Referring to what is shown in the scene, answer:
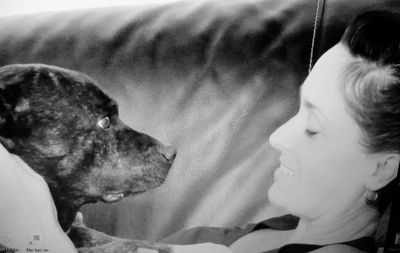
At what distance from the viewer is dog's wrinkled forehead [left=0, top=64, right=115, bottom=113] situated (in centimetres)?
177

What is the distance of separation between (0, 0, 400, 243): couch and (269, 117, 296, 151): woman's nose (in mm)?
22

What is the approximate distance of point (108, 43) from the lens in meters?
1.84

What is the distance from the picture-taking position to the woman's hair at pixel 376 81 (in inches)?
55.7

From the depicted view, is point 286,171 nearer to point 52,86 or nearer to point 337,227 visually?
point 337,227

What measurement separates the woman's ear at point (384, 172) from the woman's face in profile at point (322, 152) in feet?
0.07

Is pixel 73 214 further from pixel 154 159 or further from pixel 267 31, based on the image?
Result: pixel 267 31

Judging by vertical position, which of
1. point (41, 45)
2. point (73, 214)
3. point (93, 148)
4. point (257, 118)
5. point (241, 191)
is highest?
point (41, 45)

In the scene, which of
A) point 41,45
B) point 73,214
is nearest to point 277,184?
point 73,214

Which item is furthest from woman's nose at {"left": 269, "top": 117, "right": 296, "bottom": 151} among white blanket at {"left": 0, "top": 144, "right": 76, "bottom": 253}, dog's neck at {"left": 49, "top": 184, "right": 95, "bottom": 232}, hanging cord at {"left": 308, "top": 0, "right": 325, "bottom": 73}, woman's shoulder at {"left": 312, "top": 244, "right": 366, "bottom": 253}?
white blanket at {"left": 0, "top": 144, "right": 76, "bottom": 253}

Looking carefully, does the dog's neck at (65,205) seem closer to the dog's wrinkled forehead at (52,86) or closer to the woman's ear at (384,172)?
the dog's wrinkled forehead at (52,86)

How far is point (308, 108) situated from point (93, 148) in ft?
2.62

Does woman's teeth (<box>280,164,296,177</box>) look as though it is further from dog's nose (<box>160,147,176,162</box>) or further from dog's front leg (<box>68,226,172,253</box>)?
dog's front leg (<box>68,226,172,253</box>)

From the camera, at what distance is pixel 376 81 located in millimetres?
1418

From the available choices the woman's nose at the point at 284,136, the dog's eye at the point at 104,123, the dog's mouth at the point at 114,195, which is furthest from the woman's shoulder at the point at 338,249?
the dog's eye at the point at 104,123
